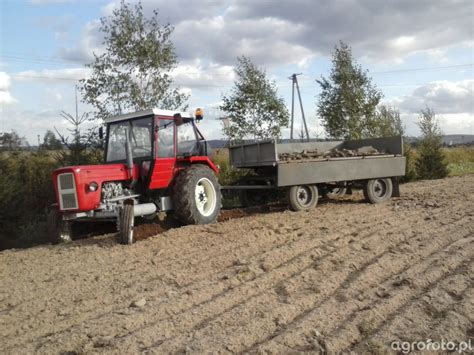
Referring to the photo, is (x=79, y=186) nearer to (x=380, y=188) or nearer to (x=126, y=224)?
(x=126, y=224)

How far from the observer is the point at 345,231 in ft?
25.1

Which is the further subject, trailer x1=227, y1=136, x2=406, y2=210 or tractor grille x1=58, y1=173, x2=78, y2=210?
trailer x1=227, y1=136, x2=406, y2=210

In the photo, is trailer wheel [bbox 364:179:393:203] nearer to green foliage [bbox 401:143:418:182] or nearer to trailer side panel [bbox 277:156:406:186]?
trailer side panel [bbox 277:156:406:186]

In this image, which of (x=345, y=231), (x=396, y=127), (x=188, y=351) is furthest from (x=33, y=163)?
(x=396, y=127)

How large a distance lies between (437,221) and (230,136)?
9.95 metres

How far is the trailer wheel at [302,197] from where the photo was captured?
10.3m

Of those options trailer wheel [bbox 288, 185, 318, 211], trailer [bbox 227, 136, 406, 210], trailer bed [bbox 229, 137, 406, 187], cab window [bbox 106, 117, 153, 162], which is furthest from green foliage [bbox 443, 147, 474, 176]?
cab window [bbox 106, 117, 153, 162]

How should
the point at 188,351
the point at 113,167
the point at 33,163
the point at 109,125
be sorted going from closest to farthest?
the point at 188,351, the point at 113,167, the point at 109,125, the point at 33,163

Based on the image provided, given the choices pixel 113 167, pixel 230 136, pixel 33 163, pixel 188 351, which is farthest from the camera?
pixel 230 136

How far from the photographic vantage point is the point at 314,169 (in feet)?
34.4

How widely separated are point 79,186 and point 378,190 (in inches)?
295

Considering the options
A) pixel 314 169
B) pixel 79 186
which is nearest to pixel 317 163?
pixel 314 169

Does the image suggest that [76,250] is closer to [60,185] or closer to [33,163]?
[60,185]

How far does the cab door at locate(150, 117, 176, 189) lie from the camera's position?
835 cm
